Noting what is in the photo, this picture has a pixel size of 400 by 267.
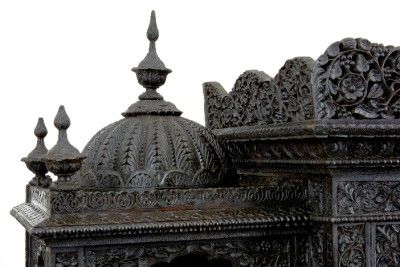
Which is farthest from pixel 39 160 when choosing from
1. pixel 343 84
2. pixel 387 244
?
pixel 387 244

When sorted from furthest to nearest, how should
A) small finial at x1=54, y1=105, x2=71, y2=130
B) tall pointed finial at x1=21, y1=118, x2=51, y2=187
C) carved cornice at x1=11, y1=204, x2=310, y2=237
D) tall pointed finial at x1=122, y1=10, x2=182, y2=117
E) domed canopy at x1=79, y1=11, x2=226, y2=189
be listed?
tall pointed finial at x1=21, y1=118, x2=51, y2=187, tall pointed finial at x1=122, y1=10, x2=182, y2=117, domed canopy at x1=79, y1=11, x2=226, y2=189, small finial at x1=54, y1=105, x2=71, y2=130, carved cornice at x1=11, y1=204, x2=310, y2=237

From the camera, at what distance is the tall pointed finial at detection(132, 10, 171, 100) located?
10.6 ft

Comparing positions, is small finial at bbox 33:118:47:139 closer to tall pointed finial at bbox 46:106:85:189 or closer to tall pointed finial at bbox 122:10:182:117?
tall pointed finial at bbox 122:10:182:117

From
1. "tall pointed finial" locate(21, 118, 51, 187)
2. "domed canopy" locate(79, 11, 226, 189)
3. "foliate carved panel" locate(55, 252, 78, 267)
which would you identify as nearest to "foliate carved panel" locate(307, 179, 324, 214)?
"domed canopy" locate(79, 11, 226, 189)

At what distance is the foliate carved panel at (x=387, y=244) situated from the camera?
106 inches

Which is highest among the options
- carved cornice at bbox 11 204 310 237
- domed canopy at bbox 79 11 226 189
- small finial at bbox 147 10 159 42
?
small finial at bbox 147 10 159 42

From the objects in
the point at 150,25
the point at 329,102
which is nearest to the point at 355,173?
the point at 329,102

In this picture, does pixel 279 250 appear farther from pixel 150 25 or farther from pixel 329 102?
pixel 150 25

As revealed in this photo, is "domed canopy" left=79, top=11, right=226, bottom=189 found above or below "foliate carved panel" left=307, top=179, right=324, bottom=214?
above

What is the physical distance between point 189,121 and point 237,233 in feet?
2.29

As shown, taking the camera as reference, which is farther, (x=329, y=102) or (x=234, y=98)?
(x=234, y=98)

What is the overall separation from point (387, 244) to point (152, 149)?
3.11 ft

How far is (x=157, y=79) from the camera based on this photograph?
325 cm

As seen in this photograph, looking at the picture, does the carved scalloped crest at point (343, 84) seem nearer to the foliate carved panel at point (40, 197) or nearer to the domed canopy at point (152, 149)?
the domed canopy at point (152, 149)
